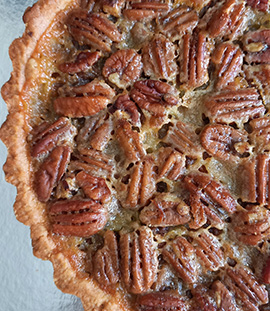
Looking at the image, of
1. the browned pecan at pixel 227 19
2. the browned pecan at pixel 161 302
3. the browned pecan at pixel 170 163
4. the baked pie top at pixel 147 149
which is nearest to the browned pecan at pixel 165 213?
the baked pie top at pixel 147 149

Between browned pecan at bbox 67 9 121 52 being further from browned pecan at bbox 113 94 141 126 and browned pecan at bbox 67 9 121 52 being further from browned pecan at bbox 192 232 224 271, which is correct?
browned pecan at bbox 192 232 224 271

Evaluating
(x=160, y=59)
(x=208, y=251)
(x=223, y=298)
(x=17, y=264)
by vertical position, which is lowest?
(x=223, y=298)

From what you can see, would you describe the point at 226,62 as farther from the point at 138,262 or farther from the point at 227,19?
the point at 138,262

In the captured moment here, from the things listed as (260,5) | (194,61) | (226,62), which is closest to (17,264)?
(194,61)

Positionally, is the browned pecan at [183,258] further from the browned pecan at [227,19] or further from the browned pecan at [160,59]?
the browned pecan at [227,19]

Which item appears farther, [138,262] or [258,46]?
[258,46]

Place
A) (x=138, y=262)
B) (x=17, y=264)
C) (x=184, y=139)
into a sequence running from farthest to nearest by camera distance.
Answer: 1. (x=17, y=264)
2. (x=184, y=139)
3. (x=138, y=262)

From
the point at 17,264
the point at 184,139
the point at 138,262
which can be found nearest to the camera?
the point at 138,262
